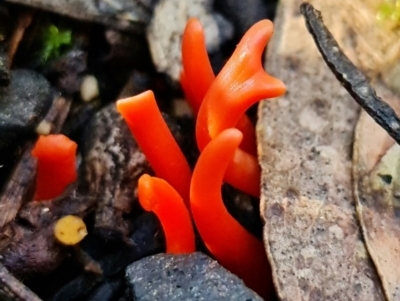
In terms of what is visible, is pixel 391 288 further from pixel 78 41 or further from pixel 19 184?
pixel 78 41

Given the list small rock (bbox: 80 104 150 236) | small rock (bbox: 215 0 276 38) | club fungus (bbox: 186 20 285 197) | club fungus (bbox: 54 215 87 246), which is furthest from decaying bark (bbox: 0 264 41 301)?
small rock (bbox: 215 0 276 38)

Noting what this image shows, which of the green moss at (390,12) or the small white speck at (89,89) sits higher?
the green moss at (390,12)

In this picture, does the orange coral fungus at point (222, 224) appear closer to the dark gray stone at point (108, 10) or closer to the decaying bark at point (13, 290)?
the decaying bark at point (13, 290)

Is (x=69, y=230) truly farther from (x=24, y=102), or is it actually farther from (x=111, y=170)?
(x=24, y=102)

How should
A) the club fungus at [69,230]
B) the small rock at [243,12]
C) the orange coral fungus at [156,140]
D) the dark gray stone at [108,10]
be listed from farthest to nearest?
the small rock at [243,12], the dark gray stone at [108,10], the club fungus at [69,230], the orange coral fungus at [156,140]

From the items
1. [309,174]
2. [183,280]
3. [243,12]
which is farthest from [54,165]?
[243,12]

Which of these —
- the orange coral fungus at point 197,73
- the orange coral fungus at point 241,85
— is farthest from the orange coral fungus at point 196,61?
the orange coral fungus at point 241,85

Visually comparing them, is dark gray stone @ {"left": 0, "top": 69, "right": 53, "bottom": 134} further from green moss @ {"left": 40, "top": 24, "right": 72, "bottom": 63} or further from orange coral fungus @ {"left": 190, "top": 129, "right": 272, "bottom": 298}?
orange coral fungus @ {"left": 190, "top": 129, "right": 272, "bottom": 298}
